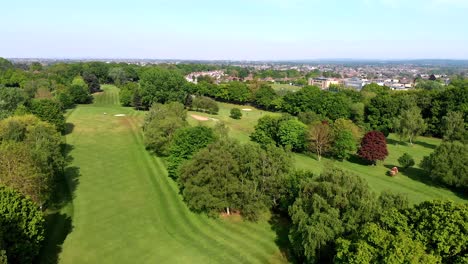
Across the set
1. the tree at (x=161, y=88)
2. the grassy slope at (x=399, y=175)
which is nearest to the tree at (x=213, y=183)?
the grassy slope at (x=399, y=175)

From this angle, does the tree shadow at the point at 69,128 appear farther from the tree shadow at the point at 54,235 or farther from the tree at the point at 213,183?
the tree at the point at 213,183

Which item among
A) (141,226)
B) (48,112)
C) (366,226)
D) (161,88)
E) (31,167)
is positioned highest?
(161,88)

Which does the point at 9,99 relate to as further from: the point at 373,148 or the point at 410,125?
the point at 410,125

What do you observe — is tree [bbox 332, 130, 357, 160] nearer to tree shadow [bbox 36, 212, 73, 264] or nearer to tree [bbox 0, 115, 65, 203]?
tree shadow [bbox 36, 212, 73, 264]

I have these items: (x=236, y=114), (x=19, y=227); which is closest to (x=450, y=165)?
(x=19, y=227)

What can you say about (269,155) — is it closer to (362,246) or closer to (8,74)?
(362,246)
